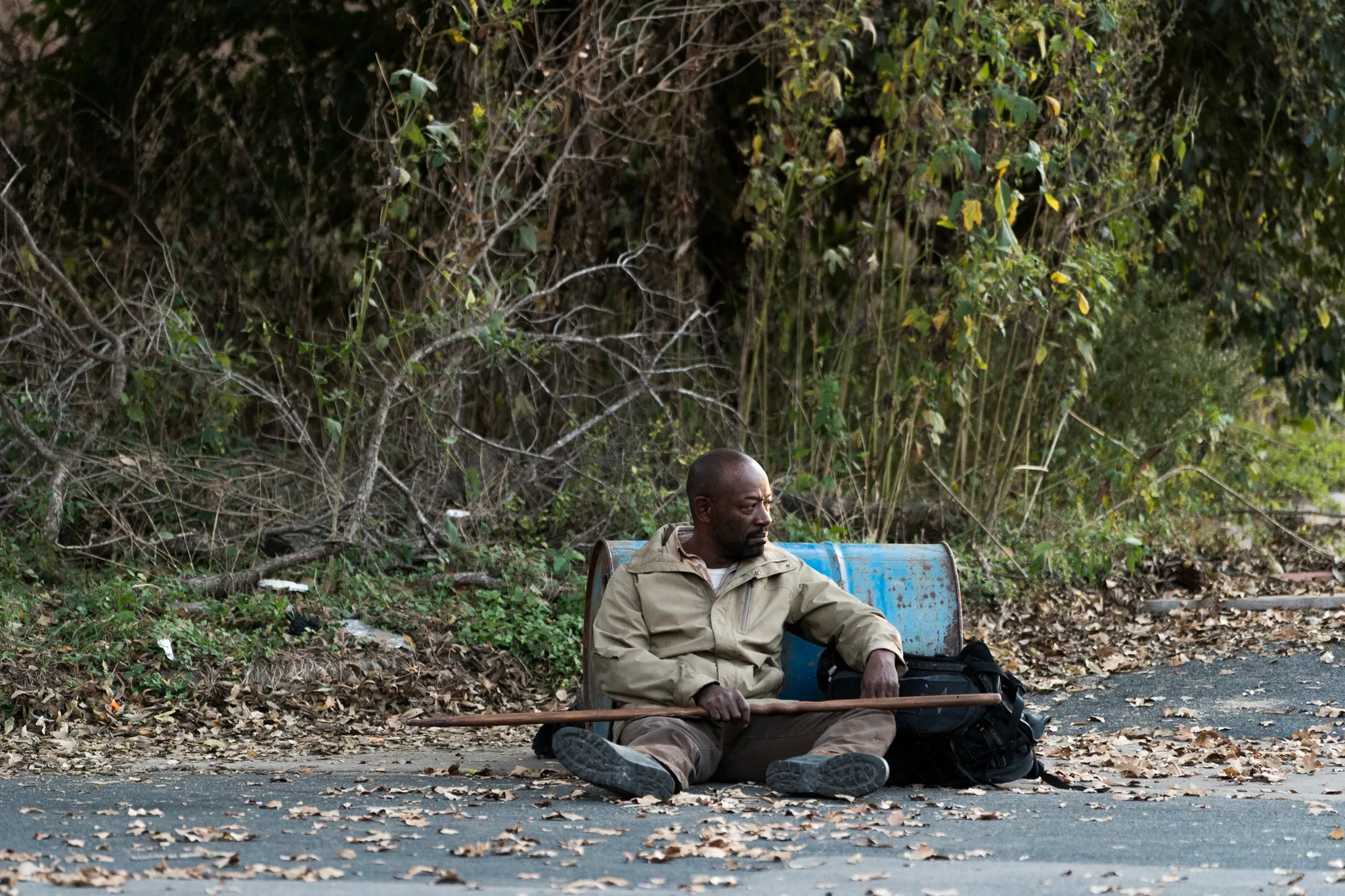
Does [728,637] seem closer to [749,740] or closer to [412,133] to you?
[749,740]

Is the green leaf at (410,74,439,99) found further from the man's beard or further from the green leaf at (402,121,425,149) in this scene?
the man's beard

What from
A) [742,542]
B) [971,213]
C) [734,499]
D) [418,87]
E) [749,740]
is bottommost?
[749,740]

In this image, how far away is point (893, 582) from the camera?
607cm

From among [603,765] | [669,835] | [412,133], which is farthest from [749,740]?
[412,133]

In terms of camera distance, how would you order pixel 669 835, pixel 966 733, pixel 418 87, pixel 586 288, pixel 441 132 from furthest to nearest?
1. pixel 586 288
2. pixel 441 132
3. pixel 418 87
4. pixel 966 733
5. pixel 669 835

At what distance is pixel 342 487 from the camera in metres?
8.48

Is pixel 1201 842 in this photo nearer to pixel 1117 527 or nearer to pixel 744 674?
pixel 744 674

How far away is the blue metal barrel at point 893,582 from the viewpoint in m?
5.96

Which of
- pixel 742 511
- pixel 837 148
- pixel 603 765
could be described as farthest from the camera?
pixel 837 148

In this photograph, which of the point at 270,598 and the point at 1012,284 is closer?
the point at 270,598

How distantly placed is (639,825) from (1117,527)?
6366mm

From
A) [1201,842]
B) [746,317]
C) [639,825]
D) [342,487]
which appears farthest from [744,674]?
[746,317]

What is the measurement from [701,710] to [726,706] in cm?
8

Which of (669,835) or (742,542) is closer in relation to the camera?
(669,835)
